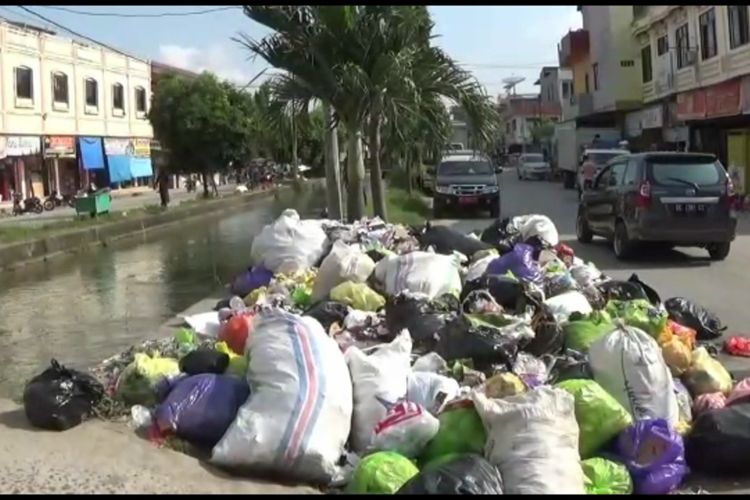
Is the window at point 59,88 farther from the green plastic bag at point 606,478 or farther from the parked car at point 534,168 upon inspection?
the green plastic bag at point 606,478

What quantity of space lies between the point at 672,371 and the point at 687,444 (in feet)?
3.59

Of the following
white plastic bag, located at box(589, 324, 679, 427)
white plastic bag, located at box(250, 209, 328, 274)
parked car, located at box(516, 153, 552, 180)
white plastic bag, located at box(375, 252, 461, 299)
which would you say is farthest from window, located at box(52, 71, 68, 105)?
white plastic bag, located at box(589, 324, 679, 427)

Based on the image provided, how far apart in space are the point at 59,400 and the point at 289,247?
4791 millimetres

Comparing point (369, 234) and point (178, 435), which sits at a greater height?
point (369, 234)

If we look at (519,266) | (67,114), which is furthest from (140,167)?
(519,266)

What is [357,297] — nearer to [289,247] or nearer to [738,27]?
[289,247]

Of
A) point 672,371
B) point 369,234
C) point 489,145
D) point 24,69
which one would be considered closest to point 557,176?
point 24,69

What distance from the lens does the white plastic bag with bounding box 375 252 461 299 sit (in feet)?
25.2

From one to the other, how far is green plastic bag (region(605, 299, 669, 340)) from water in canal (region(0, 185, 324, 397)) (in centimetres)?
417

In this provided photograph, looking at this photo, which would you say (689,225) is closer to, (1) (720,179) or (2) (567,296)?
(1) (720,179)

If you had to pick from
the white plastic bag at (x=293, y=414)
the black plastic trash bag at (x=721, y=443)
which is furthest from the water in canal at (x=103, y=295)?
the black plastic trash bag at (x=721, y=443)

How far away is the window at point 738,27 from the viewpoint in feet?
86.9

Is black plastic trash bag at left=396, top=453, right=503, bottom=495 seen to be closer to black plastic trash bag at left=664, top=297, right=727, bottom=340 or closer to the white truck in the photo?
black plastic trash bag at left=664, top=297, right=727, bottom=340

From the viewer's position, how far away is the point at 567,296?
7359 mm
